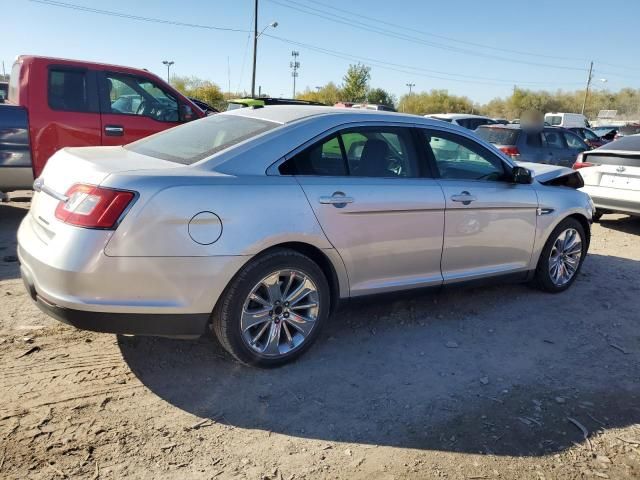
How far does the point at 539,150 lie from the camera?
1127cm

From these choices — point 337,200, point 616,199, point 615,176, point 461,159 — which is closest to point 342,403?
point 337,200

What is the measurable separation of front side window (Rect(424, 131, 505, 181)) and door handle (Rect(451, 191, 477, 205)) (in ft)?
0.54

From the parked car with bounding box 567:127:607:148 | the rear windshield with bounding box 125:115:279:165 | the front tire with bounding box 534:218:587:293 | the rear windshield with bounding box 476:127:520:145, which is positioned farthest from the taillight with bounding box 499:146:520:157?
the rear windshield with bounding box 125:115:279:165

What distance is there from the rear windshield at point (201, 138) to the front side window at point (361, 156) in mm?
323

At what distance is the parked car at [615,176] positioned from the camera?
7277 mm

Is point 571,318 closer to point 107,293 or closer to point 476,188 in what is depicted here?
point 476,188

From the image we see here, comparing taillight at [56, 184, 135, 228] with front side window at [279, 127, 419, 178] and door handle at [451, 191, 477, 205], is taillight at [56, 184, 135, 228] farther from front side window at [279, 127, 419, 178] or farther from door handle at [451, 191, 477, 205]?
door handle at [451, 191, 477, 205]

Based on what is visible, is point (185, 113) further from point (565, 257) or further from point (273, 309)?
point (565, 257)

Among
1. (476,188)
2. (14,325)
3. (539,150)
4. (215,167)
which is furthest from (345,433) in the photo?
(539,150)

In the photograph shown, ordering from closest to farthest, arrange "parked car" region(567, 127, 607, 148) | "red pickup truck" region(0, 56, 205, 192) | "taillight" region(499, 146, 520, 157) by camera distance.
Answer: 1. "red pickup truck" region(0, 56, 205, 192)
2. "taillight" region(499, 146, 520, 157)
3. "parked car" region(567, 127, 607, 148)

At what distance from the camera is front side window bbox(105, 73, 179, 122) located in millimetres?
6941

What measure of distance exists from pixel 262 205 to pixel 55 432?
5.12 feet

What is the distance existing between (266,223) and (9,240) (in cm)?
416

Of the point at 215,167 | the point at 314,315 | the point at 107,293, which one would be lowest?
the point at 314,315
